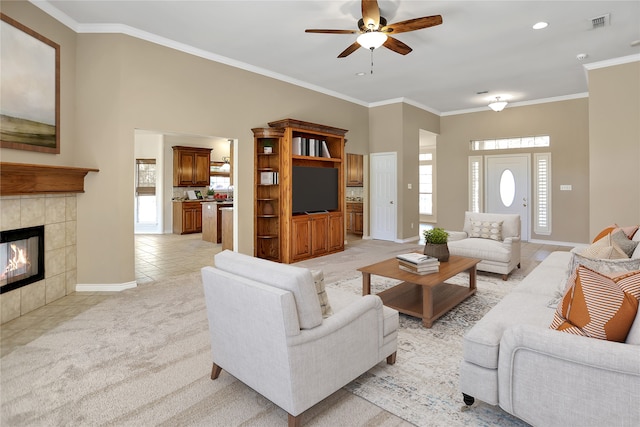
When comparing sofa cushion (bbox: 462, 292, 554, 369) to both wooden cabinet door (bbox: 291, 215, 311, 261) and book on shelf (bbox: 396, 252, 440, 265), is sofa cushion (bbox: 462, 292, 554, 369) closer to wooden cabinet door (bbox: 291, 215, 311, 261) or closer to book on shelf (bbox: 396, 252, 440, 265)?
book on shelf (bbox: 396, 252, 440, 265)

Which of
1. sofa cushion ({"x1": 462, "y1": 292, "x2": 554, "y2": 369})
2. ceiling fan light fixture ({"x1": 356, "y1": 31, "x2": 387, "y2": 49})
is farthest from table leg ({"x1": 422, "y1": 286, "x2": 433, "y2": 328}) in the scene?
ceiling fan light fixture ({"x1": 356, "y1": 31, "x2": 387, "y2": 49})

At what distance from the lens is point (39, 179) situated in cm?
346

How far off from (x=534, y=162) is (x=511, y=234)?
3.65 m

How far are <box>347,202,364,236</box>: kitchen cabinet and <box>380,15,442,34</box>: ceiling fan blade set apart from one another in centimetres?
561

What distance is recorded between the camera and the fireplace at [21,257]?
3271mm

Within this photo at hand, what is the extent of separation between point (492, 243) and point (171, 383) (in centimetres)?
431

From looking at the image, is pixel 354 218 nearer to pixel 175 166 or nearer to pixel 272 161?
pixel 272 161

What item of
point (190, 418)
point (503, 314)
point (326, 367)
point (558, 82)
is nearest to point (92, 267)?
point (190, 418)

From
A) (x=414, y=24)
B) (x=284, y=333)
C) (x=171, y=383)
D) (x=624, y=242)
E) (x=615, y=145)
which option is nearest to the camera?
(x=284, y=333)

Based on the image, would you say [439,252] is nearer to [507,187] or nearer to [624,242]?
[624,242]

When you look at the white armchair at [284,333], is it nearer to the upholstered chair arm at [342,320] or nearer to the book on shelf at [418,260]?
the upholstered chair arm at [342,320]

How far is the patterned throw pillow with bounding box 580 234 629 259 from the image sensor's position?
8.80 ft

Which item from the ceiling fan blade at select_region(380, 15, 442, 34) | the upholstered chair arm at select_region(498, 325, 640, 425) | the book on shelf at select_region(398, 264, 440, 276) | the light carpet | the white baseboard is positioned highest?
the ceiling fan blade at select_region(380, 15, 442, 34)

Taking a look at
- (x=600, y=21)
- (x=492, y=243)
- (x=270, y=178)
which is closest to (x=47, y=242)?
(x=270, y=178)
